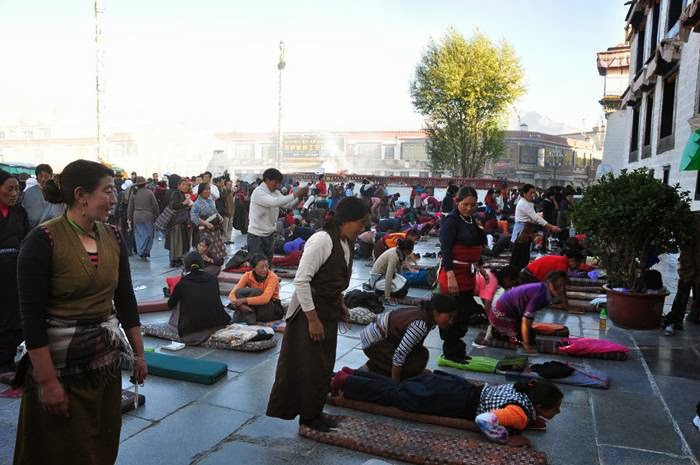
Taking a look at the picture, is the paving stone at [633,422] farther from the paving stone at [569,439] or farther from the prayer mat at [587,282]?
the prayer mat at [587,282]

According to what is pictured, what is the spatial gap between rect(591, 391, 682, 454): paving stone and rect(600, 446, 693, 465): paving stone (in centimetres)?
9

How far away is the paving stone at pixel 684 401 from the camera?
371cm

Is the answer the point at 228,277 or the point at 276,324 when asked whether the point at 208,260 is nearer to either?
the point at 228,277

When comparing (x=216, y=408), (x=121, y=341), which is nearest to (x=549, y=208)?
(x=216, y=408)

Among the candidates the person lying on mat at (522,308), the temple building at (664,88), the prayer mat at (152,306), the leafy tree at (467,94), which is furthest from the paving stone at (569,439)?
the leafy tree at (467,94)

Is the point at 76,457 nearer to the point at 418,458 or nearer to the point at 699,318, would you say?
the point at 418,458

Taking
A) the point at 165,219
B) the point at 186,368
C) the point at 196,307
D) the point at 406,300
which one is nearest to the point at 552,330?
the point at 406,300

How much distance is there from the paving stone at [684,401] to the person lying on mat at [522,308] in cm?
116

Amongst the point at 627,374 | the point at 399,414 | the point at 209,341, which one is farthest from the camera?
the point at 209,341

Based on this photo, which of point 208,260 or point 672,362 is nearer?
point 672,362

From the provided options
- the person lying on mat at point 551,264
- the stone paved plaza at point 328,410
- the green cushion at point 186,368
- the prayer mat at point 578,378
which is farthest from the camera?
the person lying on mat at point 551,264

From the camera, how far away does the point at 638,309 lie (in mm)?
6367

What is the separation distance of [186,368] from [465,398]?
225 cm

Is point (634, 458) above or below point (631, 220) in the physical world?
below
